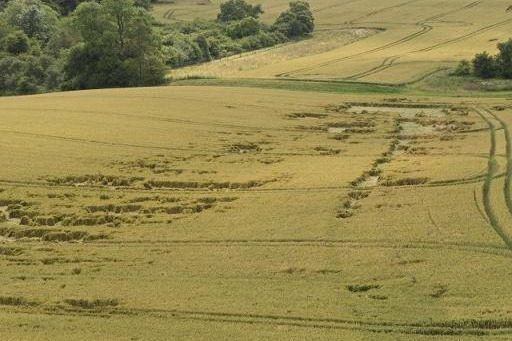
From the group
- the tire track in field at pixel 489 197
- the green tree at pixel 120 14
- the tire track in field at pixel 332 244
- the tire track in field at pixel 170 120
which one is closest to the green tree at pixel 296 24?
the green tree at pixel 120 14

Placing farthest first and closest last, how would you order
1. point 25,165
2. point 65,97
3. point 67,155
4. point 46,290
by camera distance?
point 65,97, point 67,155, point 25,165, point 46,290

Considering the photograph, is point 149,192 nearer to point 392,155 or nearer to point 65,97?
point 392,155

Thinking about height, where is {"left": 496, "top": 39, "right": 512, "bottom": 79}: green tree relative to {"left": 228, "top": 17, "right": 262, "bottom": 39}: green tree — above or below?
below

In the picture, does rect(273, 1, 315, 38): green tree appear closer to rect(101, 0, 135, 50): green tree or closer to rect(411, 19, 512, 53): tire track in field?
rect(411, 19, 512, 53): tire track in field

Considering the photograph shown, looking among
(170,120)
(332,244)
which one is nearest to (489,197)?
(332,244)

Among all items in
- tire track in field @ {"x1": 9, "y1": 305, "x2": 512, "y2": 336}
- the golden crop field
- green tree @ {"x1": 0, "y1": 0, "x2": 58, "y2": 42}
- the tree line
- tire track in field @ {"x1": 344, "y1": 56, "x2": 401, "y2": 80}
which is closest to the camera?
tire track in field @ {"x1": 9, "y1": 305, "x2": 512, "y2": 336}

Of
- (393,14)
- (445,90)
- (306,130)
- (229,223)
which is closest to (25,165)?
(229,223)

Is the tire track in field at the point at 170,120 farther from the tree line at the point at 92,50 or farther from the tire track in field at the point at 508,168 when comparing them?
the tree line at the point at 92,50

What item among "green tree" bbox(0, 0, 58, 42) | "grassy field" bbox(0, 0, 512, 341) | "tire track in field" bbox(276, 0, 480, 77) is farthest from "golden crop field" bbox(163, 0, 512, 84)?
"green tree" bbox(0, 0, 58, 42)
